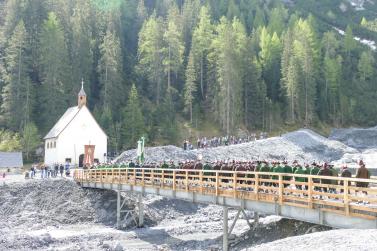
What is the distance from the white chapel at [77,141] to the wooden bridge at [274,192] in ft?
84.3

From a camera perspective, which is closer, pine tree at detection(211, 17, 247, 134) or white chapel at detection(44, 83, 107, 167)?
white chapel at detection(44, 83, 107, 167)

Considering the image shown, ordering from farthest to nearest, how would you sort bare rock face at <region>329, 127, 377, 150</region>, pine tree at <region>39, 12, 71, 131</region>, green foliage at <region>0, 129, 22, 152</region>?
bare rock face at <region>329, 127, 377, 150</region>
pine tree at <region>39, 12, 71, 131</region>
green foliage at <region>0, 129, 22, 152</region>

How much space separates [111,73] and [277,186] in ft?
176

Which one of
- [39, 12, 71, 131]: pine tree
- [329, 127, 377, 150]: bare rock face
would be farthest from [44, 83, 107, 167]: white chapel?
[329, 127, 377, 150]: bare rock face

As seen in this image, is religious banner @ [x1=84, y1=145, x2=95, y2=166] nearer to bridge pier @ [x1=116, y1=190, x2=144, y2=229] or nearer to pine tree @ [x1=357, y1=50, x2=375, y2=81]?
bridge pier @ [x1=116, y1=190, x2=144, y2=229]

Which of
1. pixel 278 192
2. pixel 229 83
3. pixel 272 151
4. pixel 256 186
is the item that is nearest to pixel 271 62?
pixel 229 83

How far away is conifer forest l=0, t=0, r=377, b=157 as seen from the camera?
65562mm

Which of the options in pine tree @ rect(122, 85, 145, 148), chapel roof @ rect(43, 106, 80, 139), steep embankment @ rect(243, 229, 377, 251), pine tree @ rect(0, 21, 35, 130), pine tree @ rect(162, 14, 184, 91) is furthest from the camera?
pine tree @ rect(162, 14, 184, 91)

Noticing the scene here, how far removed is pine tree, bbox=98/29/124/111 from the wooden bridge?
3881 cm

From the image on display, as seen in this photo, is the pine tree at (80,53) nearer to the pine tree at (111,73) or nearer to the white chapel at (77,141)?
the pine tree at (111,73)

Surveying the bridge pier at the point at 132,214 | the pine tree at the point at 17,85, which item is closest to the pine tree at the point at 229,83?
the pine tree at the point at 17,85

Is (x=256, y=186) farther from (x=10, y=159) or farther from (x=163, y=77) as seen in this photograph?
(x=163, y=77)

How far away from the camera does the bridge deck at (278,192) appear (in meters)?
14.6

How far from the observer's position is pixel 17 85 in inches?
2562
